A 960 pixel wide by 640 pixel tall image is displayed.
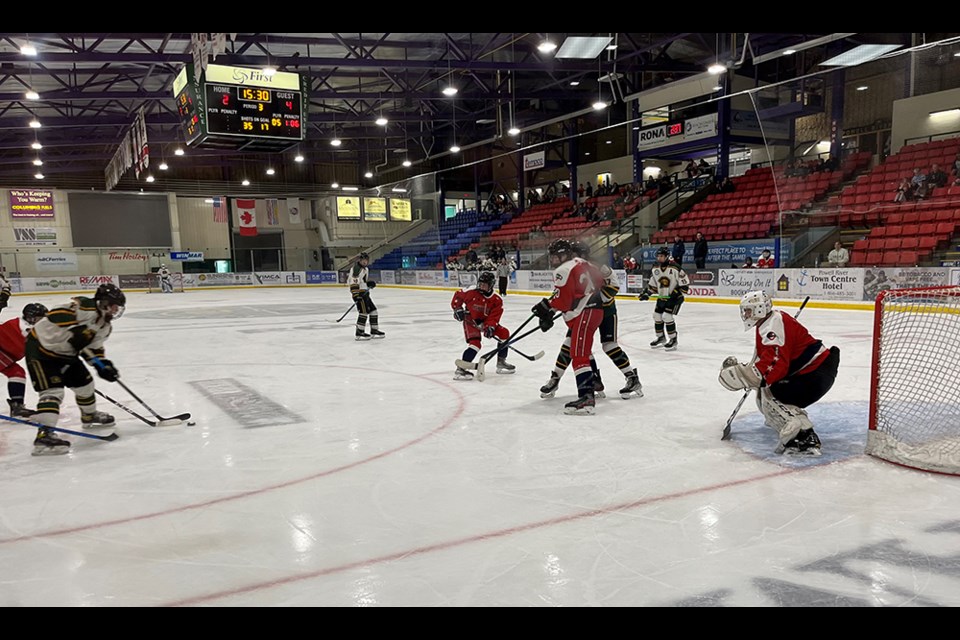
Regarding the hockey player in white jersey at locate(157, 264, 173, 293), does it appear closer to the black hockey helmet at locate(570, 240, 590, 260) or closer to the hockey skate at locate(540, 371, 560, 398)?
the hockey skate at locate(540, 371, 560, 398)

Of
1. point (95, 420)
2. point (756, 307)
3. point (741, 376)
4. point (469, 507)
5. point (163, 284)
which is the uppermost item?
point (756, 307)

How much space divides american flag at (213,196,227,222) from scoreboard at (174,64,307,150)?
18353 mm

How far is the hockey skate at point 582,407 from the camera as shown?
4258 millimetres

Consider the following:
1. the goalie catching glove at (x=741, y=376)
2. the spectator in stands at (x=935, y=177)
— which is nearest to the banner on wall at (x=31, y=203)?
the spectator in stands at (x=935, y=177)

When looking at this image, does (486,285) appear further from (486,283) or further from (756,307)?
(756,307)

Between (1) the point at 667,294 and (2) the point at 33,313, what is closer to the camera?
(2) the point at 33,313

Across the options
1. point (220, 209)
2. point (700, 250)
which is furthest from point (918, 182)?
point (220, 209)

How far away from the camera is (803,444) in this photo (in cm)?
324

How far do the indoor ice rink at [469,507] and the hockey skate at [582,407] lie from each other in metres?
0.07

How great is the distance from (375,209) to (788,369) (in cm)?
2822

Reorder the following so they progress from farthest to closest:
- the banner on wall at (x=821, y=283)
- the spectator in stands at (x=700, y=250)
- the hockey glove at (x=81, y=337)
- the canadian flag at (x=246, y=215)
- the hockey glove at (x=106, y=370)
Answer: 1. the canadian flag at (x=246, y=215)
2. the spectator in stands at (x=700, y=250)
3. the banner on wall at (x=821, y=283)
4. the hockey glove at (x=106, y=370)
5. the hockey glove at (x=81, y=337)

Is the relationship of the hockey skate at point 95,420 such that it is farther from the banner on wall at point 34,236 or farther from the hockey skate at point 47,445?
the banner on wall at point 34,236
